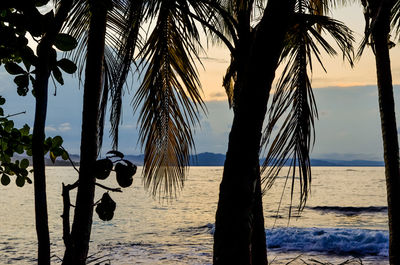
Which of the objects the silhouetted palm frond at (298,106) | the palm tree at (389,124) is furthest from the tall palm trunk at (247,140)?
the palm tree at (389,124)

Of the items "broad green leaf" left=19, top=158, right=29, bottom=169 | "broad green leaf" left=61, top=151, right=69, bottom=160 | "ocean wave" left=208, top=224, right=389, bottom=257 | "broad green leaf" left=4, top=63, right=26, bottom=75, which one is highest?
"broad green leaf" left=4, top=63, right=26, bottom=75

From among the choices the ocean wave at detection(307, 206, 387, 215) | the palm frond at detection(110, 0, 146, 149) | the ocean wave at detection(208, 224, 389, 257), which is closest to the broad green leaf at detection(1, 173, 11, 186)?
the palm frond at detection(110, 0, 146, 149)

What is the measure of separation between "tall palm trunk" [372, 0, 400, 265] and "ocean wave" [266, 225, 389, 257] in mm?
8804

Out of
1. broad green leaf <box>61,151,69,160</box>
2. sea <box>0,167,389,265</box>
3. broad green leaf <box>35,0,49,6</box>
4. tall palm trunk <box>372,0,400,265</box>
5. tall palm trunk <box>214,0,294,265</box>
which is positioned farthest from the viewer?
sea <box>0,167,389,265</box>

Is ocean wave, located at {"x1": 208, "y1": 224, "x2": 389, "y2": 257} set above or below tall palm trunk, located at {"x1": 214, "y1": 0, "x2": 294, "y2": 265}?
below

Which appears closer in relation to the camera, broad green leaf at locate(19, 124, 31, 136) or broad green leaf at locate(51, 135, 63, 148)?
broad green leaf at locate(51, 135, 63, 148)

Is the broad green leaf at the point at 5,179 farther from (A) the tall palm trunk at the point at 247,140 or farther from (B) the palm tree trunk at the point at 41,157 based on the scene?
(A) the tall palm trunk at the point at 247,140

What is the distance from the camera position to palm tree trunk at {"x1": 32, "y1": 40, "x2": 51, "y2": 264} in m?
0.94

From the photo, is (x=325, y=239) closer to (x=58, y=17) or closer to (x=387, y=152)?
(x=387, y=152)

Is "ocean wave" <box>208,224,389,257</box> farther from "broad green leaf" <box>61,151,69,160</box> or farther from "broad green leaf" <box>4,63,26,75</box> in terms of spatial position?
"broad green leaf" <box>4,63,26,75</box>

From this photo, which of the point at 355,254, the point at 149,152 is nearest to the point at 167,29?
the point at 149,152

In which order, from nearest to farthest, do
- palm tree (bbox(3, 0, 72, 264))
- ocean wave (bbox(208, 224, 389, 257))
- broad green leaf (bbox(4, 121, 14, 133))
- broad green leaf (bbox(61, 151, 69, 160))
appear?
palm tree (bbox(3, 0, 72, 264)), broad green leaf (bbox(61, 151, 69, 160)), broad green leaf (bbox(4, 121, 14, 133)), ocean wave (bbox(208, 224, 389, 257))

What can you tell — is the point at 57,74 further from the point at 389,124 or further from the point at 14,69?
the point at 389,124

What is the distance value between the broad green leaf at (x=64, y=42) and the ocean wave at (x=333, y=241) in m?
13.8
